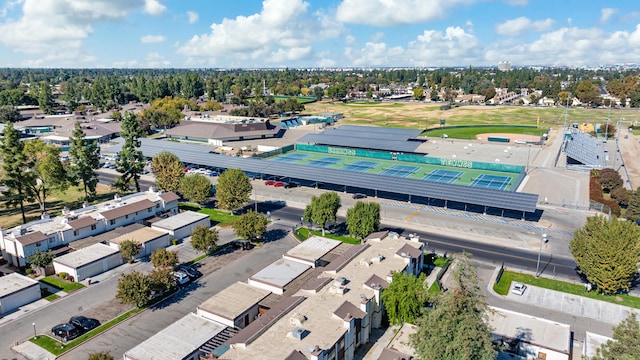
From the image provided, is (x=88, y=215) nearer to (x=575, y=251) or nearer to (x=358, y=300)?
(x=358, y=300)

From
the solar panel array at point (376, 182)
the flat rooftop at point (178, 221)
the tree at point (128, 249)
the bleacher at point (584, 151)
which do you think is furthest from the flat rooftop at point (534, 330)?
the bleacher at point (584, 151)

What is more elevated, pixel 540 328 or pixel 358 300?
pixel 358 300

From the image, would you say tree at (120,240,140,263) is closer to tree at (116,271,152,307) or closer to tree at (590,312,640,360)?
tree at (116,271,152,307)

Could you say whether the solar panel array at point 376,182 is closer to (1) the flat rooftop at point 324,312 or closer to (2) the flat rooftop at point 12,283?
(1) the flat rooftop at point 324,312

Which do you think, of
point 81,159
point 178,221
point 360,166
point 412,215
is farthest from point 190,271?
point 360,166

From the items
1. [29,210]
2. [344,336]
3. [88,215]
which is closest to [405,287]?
[344,336]
